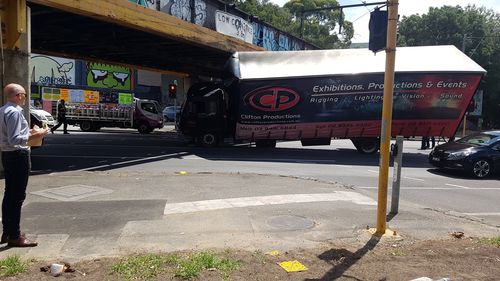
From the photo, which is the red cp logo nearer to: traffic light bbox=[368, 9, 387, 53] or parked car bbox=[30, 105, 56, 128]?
parked car bbox=[30, 105, 56, 128]

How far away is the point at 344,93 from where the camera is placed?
18078 mm

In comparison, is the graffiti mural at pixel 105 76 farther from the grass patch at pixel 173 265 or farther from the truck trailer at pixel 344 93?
the grass patch at pixel 173 265

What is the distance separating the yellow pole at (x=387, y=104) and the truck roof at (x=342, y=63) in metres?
11.8

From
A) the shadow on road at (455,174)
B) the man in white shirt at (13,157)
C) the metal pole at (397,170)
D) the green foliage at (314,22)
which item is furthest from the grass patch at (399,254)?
the green foliage at (314,22)

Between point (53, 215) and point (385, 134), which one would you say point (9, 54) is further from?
point (385, 134)

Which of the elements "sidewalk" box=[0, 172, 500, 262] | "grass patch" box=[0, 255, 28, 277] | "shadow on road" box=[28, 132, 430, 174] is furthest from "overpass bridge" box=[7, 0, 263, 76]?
"grass patch" box=[0, 255, 28, 277]

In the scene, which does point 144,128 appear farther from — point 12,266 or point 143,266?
point 143,266

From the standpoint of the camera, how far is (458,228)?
7.30 m

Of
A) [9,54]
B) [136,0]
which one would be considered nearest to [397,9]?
[9,54]

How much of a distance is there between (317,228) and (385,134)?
1669mm

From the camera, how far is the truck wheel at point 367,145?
19109 millimetres

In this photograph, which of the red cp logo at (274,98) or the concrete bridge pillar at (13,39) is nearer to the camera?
the concrete bridge pillar at (13,39)

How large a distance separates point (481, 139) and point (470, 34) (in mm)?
39978

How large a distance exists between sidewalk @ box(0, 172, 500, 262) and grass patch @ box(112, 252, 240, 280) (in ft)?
1.63
